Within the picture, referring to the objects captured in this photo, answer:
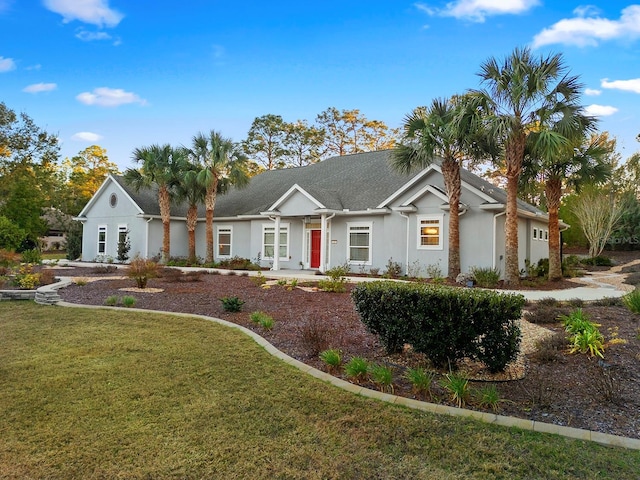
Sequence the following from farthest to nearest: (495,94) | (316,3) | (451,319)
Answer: (495,94) → (316,3) → (451,319)

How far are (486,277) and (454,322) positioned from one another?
411 inches

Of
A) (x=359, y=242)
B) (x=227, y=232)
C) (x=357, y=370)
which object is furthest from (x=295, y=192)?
(x=357, y=370)

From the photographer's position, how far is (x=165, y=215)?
22.7 m

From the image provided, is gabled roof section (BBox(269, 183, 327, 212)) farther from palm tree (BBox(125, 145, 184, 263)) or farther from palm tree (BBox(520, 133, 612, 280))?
palm tree (BBox(520, 133, 612, 280))

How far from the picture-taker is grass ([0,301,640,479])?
292 cm

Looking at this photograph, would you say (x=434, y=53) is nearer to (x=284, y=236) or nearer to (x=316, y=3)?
(x=316, y=3)

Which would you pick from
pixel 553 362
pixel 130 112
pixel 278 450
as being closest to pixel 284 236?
pixel 130 112

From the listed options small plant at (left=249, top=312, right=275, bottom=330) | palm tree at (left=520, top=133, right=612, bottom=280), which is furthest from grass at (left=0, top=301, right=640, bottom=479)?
palm tree at (left=520, top=133, right=612, bottom=280)

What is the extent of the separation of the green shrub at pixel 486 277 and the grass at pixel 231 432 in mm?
10980

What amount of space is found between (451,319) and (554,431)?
5.12 feet

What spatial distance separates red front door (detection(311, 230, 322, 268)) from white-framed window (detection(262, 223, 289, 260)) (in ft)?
4.75

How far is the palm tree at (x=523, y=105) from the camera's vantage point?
41.8 ft

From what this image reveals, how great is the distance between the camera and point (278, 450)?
3164 mm

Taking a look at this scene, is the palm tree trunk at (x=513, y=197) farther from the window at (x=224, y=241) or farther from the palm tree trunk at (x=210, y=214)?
A: the window at (x=224, y=241)
